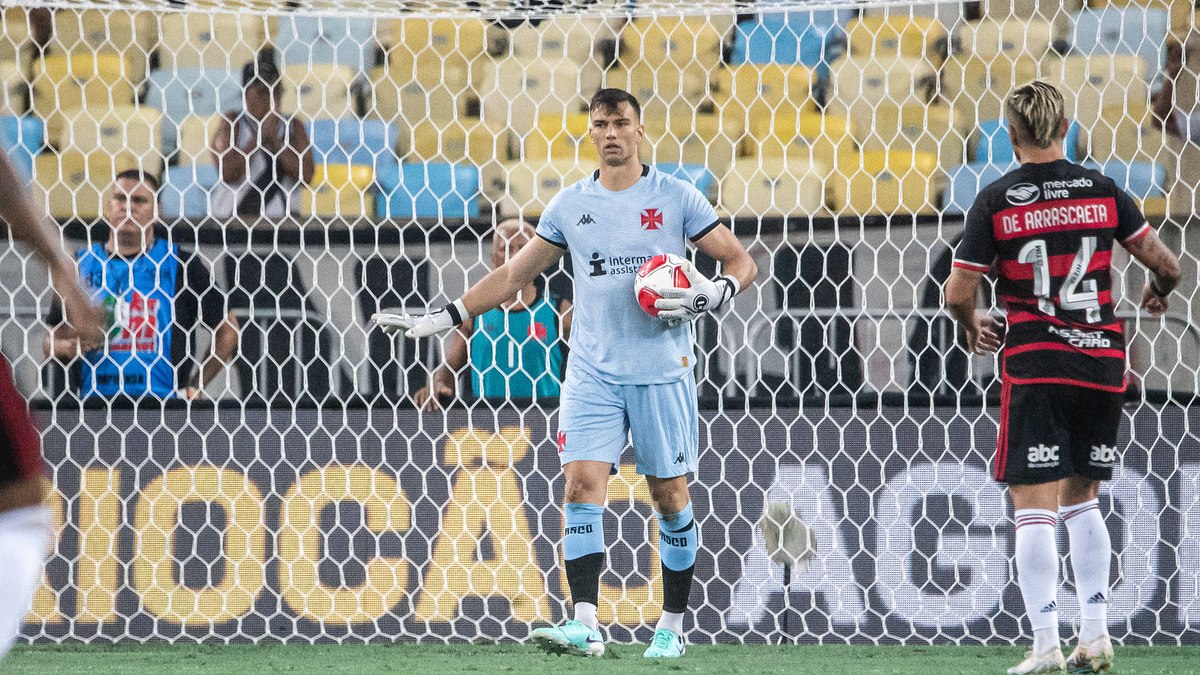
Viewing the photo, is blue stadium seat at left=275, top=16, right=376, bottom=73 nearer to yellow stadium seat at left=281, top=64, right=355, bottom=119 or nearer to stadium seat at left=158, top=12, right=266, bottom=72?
yellow stadium seat at left=281, top=64, right=355, bottom=119

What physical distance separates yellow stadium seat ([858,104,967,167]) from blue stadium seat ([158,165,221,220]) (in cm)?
280

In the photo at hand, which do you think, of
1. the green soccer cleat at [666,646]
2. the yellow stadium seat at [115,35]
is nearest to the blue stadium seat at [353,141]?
the yellow stadium seat at [115,35]

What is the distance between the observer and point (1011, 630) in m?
4.71

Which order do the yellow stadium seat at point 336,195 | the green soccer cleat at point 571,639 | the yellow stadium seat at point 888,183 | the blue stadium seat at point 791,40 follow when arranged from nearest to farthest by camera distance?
the green soccer cleat at point 571,639 < the yellow stadium seat at point 888,183 < the yellow stadium seat at point 336,195 < the blue stadium seat at point 791,40

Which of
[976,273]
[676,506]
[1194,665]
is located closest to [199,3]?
[676,506]

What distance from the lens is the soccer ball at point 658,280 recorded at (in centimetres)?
396

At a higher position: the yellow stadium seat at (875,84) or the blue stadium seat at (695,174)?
the yellow stadium seat at (875,84)

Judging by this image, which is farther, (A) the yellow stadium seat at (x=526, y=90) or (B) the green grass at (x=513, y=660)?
(A) the yellow stadium seat at (x=526, y=90)

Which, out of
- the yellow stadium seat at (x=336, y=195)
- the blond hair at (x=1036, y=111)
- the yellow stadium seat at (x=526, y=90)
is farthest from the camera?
the yellow stadium seat at (x=526, y=90)

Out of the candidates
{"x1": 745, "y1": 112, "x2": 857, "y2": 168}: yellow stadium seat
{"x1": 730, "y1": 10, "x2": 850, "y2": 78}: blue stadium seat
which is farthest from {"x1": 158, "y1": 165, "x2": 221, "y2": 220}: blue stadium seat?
{"x1": 730, "y1": 10, "x2": 850, "y2": 78}: blue stadium seat

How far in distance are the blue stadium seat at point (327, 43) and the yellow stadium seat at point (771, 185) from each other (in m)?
2.04

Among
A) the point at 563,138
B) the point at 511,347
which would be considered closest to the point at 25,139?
the point at 563,138

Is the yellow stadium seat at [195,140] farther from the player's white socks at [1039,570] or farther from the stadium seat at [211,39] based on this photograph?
the player's white socks at [1039,570]

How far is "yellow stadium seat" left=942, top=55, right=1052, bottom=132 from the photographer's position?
21.1 ft
